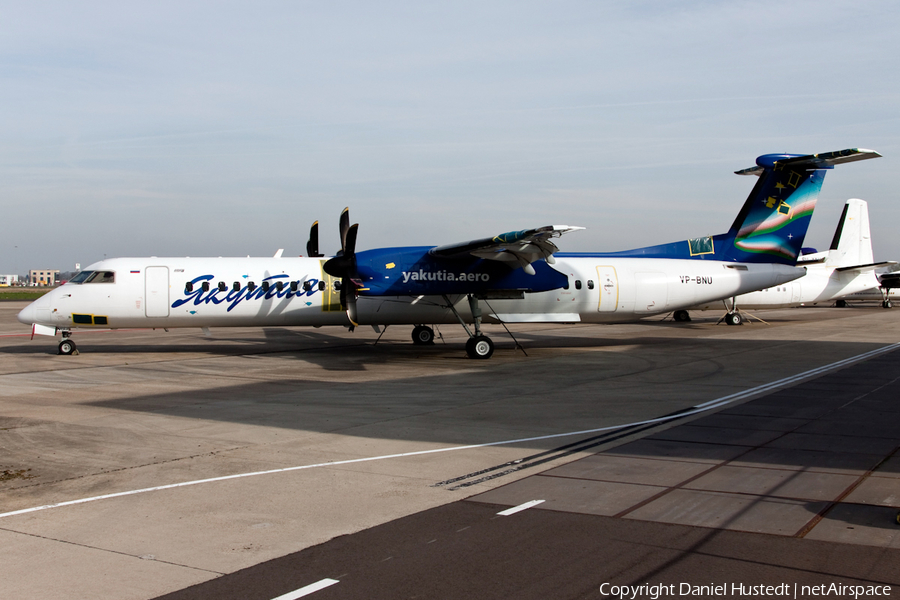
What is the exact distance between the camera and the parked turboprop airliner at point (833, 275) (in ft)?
129

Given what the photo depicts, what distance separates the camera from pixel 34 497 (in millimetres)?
7129

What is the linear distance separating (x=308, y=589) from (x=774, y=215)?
23.6 metres

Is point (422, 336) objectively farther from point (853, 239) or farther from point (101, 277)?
point (853, 239)

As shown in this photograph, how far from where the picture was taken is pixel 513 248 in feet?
63.4

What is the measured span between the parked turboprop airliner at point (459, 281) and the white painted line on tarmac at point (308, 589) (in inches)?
526

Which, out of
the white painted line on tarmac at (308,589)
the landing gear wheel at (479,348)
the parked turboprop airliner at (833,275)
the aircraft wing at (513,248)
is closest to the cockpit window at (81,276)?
the aircraft wing at (513,248)

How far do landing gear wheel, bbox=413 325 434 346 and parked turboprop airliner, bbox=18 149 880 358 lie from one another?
124 inches

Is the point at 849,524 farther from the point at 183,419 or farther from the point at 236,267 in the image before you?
the point at 236,267

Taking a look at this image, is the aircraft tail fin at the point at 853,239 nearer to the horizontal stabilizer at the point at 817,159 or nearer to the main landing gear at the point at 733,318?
the main landing gear at the point at 733,318

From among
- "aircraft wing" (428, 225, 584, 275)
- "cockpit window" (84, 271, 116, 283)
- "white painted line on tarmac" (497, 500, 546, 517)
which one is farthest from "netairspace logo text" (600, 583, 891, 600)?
"cockpit window" (84, 271, 116, 283)

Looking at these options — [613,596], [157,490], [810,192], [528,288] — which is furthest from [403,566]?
[810,192]

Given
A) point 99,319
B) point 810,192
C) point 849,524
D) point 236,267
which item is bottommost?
point 849,524

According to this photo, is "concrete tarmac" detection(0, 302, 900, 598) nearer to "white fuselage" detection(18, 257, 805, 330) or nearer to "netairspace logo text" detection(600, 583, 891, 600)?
"netairspace logo text" detection(600, 583, 891, 600)

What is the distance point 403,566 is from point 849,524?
153 inches
